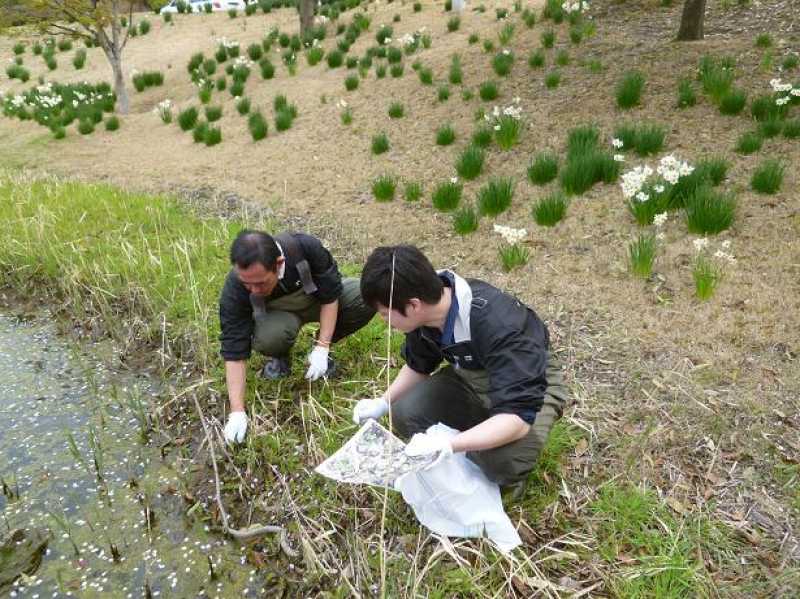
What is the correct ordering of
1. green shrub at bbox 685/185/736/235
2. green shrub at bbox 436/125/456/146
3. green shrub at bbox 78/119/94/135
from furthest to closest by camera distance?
green shrub at bbox 78/119/94/135 → green shrub at bbox 436/125/456/146 → green shrub at bbox 685/185/736/235

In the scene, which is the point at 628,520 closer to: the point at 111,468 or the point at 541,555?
the point at 541,555

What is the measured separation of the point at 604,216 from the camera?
4082 mm

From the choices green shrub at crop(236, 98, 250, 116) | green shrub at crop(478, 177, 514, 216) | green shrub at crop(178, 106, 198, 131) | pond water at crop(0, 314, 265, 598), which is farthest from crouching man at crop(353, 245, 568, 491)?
green shrub at crop(178, 106, 198, 131)

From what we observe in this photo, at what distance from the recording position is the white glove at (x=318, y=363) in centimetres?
286

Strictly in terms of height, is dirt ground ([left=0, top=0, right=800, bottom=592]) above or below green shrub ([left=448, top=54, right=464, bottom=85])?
below

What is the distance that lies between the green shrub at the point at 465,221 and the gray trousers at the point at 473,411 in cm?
202

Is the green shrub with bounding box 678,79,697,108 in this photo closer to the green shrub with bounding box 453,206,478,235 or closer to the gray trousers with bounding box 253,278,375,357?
the green shrub with bounding box 453,206,478,235

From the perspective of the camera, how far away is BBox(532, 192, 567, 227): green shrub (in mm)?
3968

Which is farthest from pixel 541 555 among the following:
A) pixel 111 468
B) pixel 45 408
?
pixel 45 408

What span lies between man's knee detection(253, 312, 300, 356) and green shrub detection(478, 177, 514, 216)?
76.8 inches

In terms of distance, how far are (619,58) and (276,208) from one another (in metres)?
3.90

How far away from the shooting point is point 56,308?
4.11m

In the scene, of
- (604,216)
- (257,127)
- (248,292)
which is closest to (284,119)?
(257,127)

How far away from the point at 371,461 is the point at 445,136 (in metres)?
4.01
